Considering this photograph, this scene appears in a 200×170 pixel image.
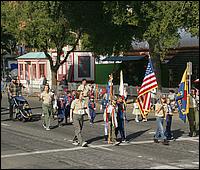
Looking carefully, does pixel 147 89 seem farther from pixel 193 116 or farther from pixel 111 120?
pixel 193 116

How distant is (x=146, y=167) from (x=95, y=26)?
13.8 meters

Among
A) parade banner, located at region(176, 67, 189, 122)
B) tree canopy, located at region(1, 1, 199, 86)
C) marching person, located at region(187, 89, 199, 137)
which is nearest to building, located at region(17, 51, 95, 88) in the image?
tree canopy, located at region(1, 1, 199, 86)

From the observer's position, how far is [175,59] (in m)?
39.1

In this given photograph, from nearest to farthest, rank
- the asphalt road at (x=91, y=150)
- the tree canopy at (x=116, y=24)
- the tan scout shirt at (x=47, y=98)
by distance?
the asphalt road at (x=91, y=150), the tan scout shirt at (x=47, y=98), the tree canopy at (x=116, y=24)

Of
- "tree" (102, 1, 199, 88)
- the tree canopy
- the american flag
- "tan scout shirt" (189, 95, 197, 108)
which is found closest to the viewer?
the american flag

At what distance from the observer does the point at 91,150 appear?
13898 mm

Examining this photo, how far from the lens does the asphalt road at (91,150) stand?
11.0m

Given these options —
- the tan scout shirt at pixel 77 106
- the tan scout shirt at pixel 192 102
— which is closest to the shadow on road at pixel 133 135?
the tan scout shirt at pixel 192 102

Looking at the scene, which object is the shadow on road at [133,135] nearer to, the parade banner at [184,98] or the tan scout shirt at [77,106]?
the parade banner at [184,98]

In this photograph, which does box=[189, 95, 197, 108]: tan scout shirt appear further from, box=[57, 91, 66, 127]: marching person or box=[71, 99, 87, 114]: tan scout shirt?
box=[57, 91, 66, 127]: marching person

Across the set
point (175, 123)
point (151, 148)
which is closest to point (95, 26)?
point (175, 123)

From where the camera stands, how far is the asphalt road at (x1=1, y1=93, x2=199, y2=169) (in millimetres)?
10966

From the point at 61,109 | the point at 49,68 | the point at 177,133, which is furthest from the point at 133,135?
the point at 49,68

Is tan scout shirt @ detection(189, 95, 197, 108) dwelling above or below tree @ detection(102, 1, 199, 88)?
below
